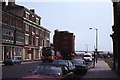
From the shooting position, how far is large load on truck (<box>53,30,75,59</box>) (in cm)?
5166

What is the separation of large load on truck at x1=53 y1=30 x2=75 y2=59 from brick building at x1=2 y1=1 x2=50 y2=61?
10.9 metres

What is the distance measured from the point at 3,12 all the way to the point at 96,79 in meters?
36.7

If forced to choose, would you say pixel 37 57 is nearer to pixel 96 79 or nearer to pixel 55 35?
pixel 55 35

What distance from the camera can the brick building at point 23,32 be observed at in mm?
54956

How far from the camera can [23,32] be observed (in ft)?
206

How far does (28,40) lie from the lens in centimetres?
6825

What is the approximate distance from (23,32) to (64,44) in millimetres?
16005

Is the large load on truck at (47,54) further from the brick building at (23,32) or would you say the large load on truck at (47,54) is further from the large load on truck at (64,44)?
the brick building at (23,32)

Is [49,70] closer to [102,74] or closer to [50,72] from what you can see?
[50,72]

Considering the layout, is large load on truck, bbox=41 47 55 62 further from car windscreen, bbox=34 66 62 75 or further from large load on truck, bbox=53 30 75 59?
car windscreen, bbox=34 66 62 75

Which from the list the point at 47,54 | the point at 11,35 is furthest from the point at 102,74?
the point at 11,35

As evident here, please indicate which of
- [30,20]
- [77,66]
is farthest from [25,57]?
[77,66]

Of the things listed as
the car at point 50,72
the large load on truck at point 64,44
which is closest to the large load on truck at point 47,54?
the large load on truck at point 64,44

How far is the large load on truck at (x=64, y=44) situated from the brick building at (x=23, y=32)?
35.8ft
